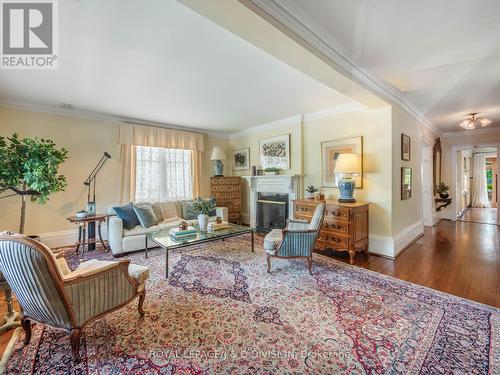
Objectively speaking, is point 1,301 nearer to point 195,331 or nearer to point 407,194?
point 195,331

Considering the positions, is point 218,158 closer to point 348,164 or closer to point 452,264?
point 348,164

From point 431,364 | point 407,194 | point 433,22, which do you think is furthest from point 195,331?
point 407,194

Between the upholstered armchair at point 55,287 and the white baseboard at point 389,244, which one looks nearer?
the upholstered armchair at point 55,287

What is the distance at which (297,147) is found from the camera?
15.5 ft

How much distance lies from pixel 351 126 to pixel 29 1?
4.18m

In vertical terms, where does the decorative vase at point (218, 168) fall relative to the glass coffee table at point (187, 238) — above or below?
above

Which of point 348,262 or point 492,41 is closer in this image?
→ point 492,41

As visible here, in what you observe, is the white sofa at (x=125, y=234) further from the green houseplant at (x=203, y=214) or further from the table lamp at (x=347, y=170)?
the table lamp at (x=347, y=170)

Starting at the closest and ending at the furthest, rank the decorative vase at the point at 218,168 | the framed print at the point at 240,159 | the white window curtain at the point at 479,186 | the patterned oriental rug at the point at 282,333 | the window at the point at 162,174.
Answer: the patterned oriental rug at the point at 282,333
the window at the point at 162,174
the decorative vase at the point at 218,168
the framed print at the point at 240,159
the white window curtain at the point at 479,186

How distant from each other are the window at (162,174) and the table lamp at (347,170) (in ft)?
12.2

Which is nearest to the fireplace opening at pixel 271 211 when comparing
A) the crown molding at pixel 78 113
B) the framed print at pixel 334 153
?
the framed print at pixel 334 153

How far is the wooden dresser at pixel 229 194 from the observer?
567 cm

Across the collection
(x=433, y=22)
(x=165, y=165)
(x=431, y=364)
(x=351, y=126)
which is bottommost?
(x=431, y=364)
